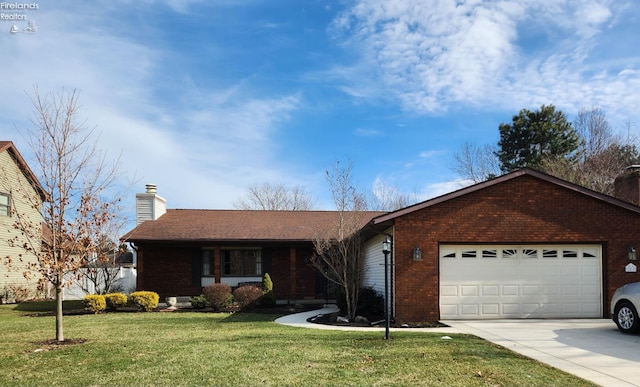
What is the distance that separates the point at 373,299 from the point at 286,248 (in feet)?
21.7

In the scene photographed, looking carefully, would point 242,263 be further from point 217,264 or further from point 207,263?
point 207,263

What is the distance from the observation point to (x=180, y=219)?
21656mm

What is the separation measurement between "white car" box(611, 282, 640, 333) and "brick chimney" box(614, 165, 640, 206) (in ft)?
39.1

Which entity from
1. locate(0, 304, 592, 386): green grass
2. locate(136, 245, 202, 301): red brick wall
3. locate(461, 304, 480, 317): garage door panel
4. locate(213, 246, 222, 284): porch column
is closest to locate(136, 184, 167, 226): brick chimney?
locate(136, 245, 202, 301): red brick wall

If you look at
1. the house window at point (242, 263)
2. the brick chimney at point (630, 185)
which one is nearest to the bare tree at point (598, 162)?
the brick chimney at point (630, 185)

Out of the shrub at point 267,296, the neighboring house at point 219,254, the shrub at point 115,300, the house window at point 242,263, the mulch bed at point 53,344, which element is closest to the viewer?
the mulch bed at point 53,344

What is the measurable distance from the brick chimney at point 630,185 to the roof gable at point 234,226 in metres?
11.4

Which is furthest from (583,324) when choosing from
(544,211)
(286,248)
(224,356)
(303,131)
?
(303,131)

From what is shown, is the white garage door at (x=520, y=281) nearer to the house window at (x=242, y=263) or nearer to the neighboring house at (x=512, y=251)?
the neighboring house at (x=512, y=251)

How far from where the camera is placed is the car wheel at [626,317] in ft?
33.2

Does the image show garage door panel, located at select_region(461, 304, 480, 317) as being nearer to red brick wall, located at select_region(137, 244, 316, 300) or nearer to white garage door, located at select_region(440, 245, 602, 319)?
white garage door, located at select_region(440, 245, 602, 319)

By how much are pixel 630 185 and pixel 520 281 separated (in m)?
11.8

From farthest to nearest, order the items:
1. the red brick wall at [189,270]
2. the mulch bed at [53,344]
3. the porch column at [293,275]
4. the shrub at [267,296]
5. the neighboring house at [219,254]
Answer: the red brick wall at [189,270] < the porch column at [293,275] < the neighboring house at [219,254] < the shrub at [267,296] < the mulch bed at [53,344]

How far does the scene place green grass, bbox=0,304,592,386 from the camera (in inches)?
257
